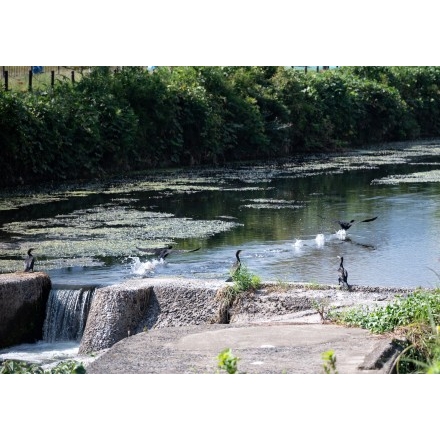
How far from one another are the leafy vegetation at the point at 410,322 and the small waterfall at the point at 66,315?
3.11 meters

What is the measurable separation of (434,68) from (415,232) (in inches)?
851

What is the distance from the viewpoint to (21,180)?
20328 millimetres

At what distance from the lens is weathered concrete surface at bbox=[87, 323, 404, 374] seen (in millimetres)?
6965

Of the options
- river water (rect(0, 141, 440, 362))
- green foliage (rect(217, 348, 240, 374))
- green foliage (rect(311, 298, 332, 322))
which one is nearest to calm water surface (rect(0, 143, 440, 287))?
river water (rect(0, 141, 440, 362))

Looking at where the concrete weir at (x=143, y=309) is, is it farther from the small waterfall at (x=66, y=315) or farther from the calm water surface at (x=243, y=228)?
the calm water surface at (x=243, y=228)

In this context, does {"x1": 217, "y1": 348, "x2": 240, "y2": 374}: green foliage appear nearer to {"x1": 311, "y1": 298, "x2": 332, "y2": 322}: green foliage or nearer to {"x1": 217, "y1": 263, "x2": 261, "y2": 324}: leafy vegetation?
{"x1": 311, "y1": 298, "x2": 332, "y2": 322}: green foliage

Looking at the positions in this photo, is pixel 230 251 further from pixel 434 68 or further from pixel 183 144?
pixel 434 68

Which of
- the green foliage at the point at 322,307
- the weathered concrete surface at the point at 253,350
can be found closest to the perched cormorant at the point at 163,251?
the green foliage at the point at 322,307

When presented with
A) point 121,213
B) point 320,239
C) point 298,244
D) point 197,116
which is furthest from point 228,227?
point 197,116

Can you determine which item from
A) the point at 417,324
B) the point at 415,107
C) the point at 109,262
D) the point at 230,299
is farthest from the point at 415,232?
the point at 415,107

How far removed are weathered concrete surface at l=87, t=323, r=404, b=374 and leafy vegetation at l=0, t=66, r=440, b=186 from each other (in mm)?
12244

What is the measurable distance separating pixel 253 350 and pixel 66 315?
3.84 meters

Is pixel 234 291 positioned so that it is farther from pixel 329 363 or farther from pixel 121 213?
pixel 121 213

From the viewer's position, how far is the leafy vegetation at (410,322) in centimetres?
700
